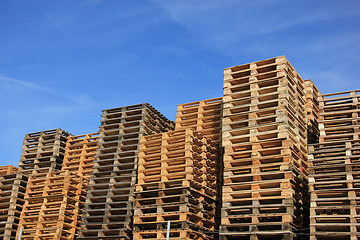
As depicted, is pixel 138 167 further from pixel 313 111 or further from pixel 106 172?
pixel 313 111

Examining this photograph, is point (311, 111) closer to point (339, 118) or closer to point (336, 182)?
point (339, 118)

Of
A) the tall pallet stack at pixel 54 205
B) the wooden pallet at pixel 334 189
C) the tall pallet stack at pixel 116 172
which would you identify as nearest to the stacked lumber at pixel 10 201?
the tall pallet stack at pixel 54 205

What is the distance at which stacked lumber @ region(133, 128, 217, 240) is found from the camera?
14.6m

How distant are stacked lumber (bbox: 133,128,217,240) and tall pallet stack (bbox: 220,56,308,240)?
45.9 inches

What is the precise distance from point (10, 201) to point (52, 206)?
218cm

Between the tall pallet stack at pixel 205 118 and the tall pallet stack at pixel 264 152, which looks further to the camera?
the tall pallet stack at pixel 205 118

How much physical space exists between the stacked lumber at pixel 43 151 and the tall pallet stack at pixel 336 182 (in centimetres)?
1293

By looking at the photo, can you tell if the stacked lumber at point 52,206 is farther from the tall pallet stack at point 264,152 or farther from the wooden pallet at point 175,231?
the tall pallet stack at point 264,152

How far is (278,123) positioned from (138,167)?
Answer: 5287 mm

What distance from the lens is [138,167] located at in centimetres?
1631

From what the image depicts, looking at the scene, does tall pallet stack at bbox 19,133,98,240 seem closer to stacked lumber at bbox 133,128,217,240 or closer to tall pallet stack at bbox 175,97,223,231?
stacked lumber at bbox 133,128,217,240

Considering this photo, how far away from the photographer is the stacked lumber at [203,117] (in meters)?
17.8

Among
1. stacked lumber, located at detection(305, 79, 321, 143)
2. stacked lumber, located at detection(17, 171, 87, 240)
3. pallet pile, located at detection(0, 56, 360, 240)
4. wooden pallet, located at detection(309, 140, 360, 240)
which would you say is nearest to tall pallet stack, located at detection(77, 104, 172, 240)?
pallet pile, located at detection(0, 56, 360, 240)

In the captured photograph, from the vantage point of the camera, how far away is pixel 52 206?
18.5m
